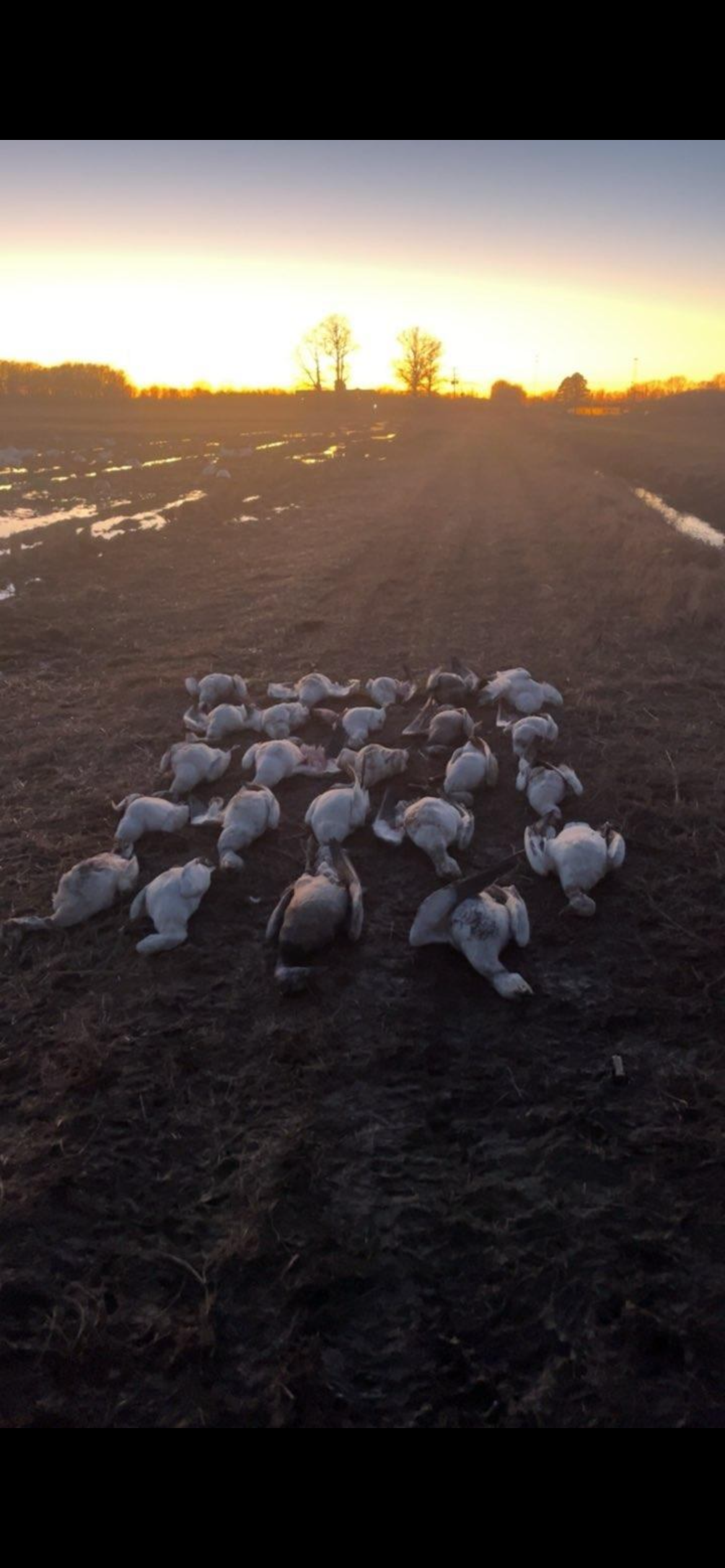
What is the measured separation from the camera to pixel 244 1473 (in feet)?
8.99

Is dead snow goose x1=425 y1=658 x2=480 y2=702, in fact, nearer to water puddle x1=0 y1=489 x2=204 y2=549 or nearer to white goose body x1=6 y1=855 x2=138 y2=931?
white goose body x1=6 y1=855 x2=138 y2=931

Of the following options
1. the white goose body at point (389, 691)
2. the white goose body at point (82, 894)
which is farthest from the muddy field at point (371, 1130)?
the white goose body at point (389, 691)

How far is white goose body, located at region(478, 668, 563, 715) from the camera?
9062mm

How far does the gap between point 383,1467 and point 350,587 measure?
14.0 m

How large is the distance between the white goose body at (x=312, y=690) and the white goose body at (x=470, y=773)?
2.58 metres

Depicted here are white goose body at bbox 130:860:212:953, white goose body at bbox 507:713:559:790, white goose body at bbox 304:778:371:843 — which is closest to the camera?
white goose body at bbox 130:860:212:953

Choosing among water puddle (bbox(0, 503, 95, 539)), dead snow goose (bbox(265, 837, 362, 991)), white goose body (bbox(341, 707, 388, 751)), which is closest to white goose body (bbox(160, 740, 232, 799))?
white goose body (bbox(341, 707, 388, 751))

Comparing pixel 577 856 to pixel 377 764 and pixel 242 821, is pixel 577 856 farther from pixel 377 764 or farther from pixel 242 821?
pixel 242 821

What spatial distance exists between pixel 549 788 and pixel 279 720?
329 centimetres

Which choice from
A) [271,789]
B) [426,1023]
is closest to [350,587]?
[271,789]

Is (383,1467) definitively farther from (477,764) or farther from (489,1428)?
(477,764)

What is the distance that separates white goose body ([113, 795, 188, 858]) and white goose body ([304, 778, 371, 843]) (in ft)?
3.88

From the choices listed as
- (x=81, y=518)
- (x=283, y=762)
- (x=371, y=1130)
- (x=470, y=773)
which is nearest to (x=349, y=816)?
(x=283, y=762)

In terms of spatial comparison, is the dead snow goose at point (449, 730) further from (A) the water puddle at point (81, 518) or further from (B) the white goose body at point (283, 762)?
(A) the water puddle at point (81, 518)
